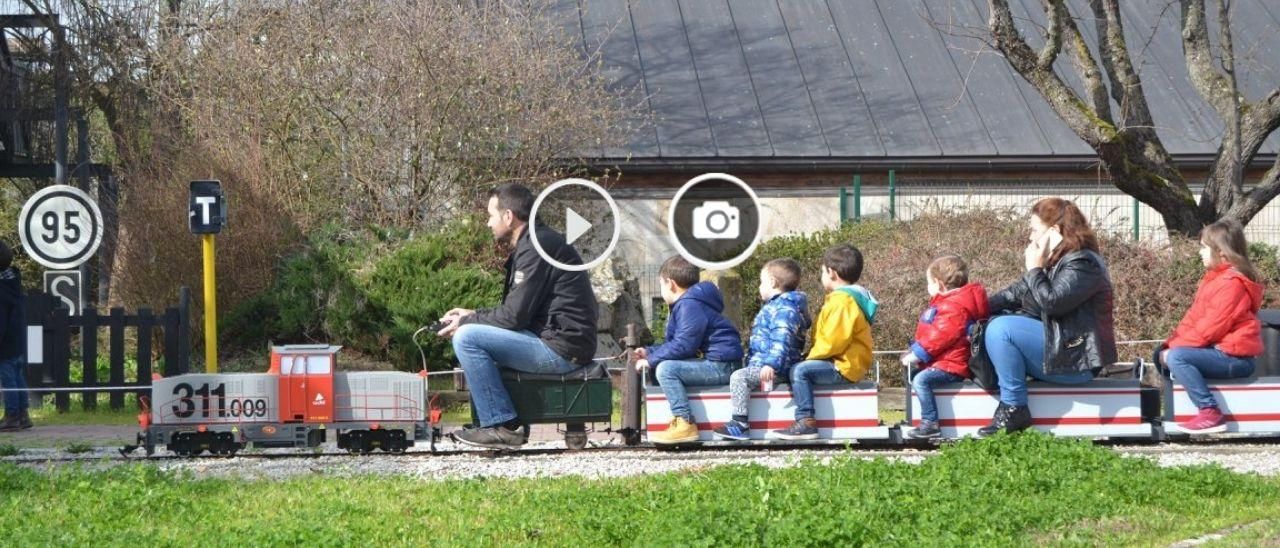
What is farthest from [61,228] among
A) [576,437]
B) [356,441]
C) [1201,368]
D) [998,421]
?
[1201,368]

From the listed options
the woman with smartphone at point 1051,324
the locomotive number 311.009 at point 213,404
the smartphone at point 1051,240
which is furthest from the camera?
the locomotive number 311.009 at point 213,404

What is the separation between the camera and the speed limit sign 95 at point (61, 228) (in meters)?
13.3

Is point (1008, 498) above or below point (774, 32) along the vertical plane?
below

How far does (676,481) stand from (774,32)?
1986 cm

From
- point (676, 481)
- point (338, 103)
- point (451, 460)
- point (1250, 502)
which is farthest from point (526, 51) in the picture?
point (1250, 502)

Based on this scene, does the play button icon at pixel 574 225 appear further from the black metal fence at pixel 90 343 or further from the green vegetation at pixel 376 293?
the black metal fence at pixel 90 343

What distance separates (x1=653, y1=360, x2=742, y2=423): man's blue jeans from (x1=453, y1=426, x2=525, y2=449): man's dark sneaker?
105cm

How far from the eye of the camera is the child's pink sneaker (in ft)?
33.2

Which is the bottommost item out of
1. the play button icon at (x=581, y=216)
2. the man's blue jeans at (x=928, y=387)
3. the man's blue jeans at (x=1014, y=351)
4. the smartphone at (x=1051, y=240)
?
the man's blue jeans at (x=928, y=387)

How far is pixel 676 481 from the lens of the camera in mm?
8117

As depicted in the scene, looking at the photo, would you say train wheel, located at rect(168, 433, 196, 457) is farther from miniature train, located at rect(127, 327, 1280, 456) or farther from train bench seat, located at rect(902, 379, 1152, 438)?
train bench seat, located at rect(902, 379, 1152, 438)

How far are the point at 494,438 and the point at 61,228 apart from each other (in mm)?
5516

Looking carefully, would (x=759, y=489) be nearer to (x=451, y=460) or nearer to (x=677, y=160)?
(x=451, y=460)

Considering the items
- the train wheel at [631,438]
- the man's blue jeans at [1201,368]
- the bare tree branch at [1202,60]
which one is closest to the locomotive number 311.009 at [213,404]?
the train wheel at [631,438]
